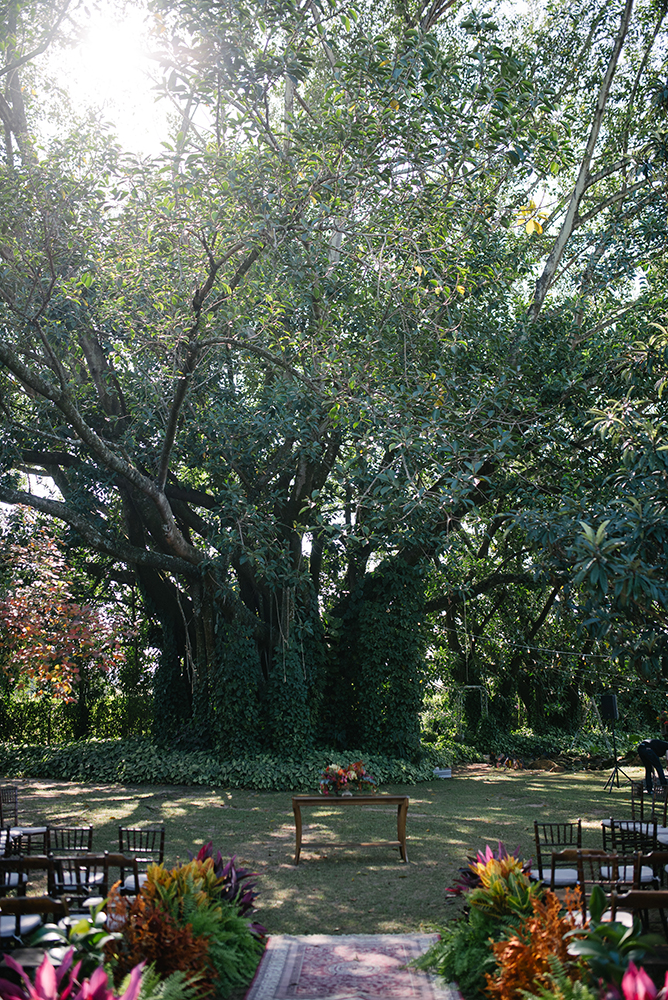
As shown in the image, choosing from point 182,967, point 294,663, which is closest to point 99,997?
point 182,967

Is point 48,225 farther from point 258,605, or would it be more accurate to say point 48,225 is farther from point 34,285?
point 258,605

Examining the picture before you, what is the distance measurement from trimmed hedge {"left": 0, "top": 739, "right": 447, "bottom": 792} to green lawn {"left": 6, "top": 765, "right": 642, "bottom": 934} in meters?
0.45

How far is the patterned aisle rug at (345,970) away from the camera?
4.03m

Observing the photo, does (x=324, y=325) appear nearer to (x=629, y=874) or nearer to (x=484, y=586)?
(x=629, y=874)

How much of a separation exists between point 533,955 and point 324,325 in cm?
700

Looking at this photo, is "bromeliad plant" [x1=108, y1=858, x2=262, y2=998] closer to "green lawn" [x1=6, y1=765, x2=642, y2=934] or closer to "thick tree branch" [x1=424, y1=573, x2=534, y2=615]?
"green lawn" [x1=6, y1=765, x2=642, y2=934]

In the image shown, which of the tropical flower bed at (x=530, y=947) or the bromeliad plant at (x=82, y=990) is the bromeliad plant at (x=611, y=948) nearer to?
the tropical flower bed at (x=530, y=947)

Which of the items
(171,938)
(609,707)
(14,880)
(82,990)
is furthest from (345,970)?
(609,707)

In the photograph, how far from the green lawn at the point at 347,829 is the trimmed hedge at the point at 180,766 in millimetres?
449

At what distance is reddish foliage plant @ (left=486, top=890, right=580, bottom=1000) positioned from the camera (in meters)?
3.50

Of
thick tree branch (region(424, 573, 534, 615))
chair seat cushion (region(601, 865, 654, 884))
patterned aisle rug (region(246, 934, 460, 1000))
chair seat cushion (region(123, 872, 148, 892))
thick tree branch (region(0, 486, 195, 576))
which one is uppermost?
thick tree branch (region(0, 486, 195, 576))

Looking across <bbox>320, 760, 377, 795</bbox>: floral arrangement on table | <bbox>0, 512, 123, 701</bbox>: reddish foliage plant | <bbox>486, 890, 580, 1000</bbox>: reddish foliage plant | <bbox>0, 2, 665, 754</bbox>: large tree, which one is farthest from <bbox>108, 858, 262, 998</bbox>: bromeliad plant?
<bbox>0, 512, 123, 701</bbox>: reddish foliage plant

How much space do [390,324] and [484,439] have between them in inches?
87.4

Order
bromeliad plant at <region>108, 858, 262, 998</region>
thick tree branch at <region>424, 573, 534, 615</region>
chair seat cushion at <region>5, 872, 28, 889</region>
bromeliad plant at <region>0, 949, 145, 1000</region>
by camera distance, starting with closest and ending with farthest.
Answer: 1. bromeliad plant at <region>0, 949, 145, 1000</region>
2. bromeliad plant at <region>108, 858, 262, 998</region>
3. chair seat cushion at <region>5, 872, 28, 889</region>
4. thick tree branch at <region>424, 573, 534, 615</region>
